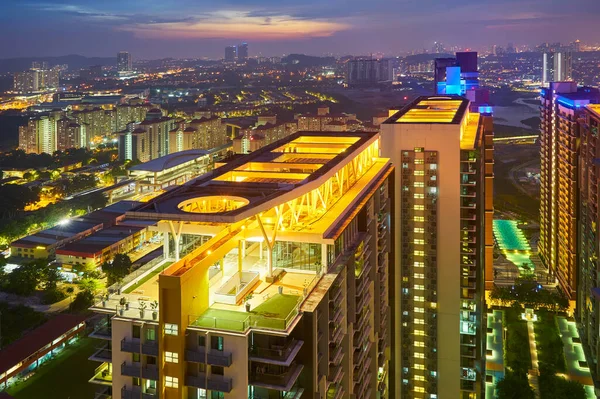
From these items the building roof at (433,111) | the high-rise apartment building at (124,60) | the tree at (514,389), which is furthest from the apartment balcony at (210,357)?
the high-rise apartment building at (124,60)

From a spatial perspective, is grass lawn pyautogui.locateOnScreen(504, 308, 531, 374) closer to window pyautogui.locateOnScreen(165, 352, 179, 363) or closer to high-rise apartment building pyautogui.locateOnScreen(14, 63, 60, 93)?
window pyautogui.locateOnScreen(165, 352, 179, 363)

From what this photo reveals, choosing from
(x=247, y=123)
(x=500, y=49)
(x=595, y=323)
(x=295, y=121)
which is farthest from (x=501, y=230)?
(x=500, y=49)

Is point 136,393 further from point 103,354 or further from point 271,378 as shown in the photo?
point 271,378

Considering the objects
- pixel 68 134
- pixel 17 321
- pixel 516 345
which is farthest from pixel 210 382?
pixel 68 134

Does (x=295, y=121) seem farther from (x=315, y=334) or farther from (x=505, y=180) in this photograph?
(x=315, y=334)

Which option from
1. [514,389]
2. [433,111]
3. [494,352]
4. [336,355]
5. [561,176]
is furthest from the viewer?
[561,176]

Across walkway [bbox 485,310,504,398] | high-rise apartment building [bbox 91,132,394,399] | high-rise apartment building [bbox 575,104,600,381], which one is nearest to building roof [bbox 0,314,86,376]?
high-rise apartment building [bbox 91,132,394,399]
